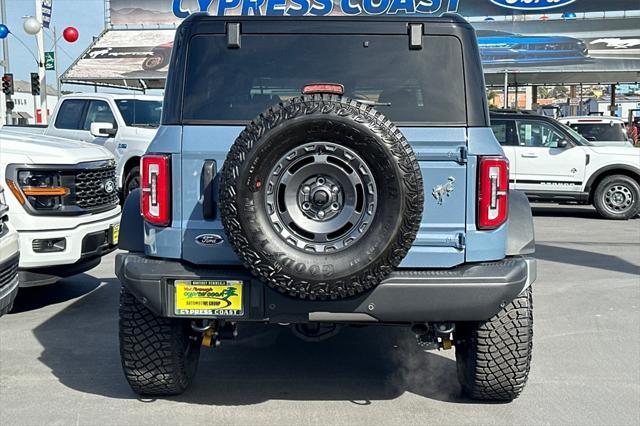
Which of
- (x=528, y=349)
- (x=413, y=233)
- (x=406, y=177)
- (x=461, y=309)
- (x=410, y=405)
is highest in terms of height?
(x=406, y=177)

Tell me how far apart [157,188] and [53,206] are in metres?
2.50

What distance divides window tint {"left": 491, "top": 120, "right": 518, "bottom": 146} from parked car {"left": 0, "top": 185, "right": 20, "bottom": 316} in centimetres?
1011

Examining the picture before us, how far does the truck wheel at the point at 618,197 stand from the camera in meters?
13.4

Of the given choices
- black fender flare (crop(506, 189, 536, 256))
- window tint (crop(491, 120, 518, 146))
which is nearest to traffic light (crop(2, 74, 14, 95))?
window tint (crop(491, 120, 518, 146))

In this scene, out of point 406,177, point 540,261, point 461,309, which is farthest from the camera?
point 540,261

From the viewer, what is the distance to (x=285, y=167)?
12.0 ft

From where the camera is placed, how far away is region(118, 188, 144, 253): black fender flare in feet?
14.1

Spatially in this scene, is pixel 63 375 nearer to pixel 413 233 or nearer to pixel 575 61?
pixel 413 233

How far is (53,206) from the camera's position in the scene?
6195 millimetres

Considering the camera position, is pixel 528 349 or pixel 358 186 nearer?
pixel 358 186

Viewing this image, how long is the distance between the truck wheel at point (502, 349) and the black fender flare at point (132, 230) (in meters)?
1.81

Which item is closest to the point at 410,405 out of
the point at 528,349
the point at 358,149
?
the point at 528,349

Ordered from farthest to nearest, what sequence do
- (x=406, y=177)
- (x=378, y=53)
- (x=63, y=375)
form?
(x=63, y=375) < (x=378, y=53) < (x=406, y=177)

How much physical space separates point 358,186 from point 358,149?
177 mm
